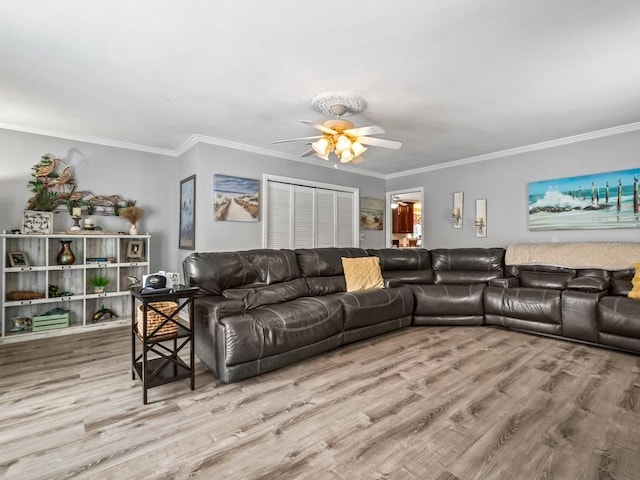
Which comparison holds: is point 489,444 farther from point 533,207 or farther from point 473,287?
point 533,207

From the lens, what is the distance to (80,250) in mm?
4297

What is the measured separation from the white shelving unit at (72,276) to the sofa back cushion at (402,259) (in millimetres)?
3360

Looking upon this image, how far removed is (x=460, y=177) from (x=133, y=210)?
5.16 m

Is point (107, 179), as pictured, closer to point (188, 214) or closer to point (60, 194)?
point (60, 194)

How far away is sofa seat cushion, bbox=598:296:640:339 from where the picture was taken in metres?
3.10

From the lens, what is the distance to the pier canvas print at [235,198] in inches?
174

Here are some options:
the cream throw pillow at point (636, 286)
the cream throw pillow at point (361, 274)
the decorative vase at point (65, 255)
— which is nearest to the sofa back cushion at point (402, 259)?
the cream throw pillow at point (361, 274)

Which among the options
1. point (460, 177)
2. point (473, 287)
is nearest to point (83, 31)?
point (473, 287)

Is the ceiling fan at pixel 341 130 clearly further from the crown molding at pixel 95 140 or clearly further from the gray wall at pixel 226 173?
the crown molding at pixel 95 140

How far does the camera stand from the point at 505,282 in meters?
4.25

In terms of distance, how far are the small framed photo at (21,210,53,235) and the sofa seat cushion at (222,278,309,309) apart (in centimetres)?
254

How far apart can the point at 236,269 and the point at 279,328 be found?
2.98 feet

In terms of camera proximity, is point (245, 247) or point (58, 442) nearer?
point (58, 442)

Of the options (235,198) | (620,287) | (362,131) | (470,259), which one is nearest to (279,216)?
(235,198)
